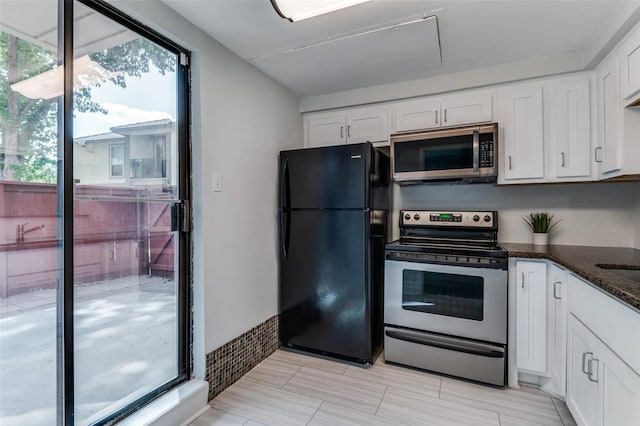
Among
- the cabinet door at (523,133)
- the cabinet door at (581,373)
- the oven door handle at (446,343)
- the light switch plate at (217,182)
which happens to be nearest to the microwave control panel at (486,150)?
the cabinet door at (523,133)

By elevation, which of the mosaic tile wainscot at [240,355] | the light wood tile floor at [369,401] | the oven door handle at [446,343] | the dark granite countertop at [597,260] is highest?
the dark granite countertop at [597,260]

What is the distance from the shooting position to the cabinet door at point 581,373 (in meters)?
1.37

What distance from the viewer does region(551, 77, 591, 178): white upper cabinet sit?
2133 millimetres

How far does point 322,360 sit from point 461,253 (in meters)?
1.33

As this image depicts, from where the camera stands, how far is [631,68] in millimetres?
1669

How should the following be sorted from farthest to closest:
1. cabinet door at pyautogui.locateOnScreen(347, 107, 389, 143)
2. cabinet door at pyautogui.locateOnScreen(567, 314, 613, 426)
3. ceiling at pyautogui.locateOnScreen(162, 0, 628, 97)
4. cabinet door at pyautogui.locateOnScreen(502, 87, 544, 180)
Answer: cabinet door at pyautogui.locateOnScreen(347, 107, 389, 143) < cabinet door at pyautogui.locateOnScreen(502, 87, 544, 180) < ceiling at pyautogui.locateOnScreen(162, 0, 628, 97) < cabinet door at pyautogui.locateOnScreen(567, 314, 613, 426)

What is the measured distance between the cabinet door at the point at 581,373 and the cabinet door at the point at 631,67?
125 centimetres

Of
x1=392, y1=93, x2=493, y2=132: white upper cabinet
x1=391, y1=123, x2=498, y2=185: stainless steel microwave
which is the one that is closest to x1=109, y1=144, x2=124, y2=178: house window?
x1=391, y1=123, x2=498, y2=185: stainless steel microwave

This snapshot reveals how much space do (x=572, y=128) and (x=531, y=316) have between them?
4.33 feet

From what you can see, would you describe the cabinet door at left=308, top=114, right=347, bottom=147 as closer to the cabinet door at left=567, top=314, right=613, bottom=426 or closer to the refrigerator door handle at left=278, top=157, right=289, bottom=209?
the refrigerator door handle at left=278, top=157, right=289, bottom=209

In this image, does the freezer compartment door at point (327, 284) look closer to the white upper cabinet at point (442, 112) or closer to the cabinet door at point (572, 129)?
the white upper cabinet at point (442, 112)

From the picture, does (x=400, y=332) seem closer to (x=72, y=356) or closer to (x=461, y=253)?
A: (x=461, y=253)

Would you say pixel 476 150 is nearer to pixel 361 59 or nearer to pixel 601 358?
pixel 361 59

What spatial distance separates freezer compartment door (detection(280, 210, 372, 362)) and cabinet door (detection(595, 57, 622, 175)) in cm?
151
